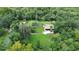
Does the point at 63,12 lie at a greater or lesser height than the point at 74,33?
greater
